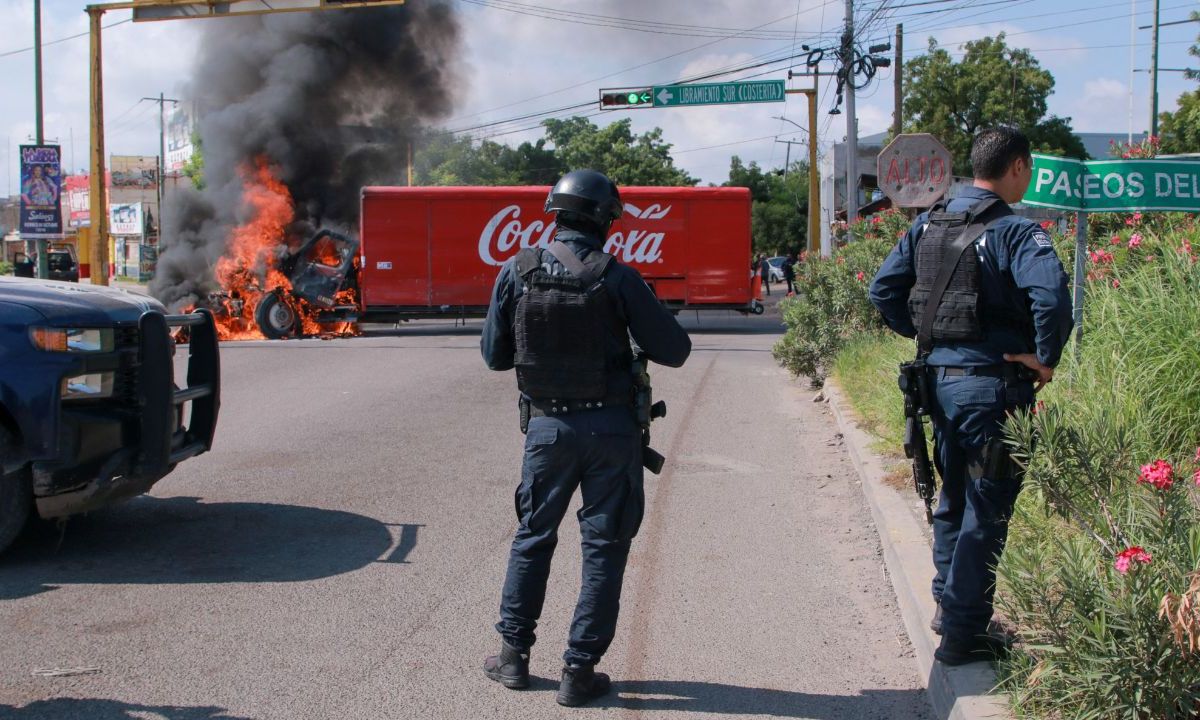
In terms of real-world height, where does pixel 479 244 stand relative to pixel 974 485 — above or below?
above

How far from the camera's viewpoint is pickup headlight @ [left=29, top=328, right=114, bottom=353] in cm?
531

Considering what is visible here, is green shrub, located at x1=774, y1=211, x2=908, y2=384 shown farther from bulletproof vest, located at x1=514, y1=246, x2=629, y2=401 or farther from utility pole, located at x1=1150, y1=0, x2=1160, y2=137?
utility pole, located at x1=1150, y1=0, x2=1160, y2=137

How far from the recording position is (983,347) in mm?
3785

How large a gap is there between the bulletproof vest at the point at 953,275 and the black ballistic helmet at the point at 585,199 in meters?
1.06

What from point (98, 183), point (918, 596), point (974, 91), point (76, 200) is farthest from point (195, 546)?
point (76, 200)

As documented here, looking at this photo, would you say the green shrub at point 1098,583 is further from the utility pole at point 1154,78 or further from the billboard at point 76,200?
the billboard at point 76,200

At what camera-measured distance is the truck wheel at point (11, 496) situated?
17.4ft

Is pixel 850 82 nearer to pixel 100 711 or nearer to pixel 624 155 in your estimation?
pixel 100 711

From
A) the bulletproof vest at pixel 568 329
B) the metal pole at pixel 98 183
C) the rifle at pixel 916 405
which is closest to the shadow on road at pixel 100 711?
the bulletproof vest at pixel 568 329

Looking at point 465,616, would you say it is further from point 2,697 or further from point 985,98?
point 985,98

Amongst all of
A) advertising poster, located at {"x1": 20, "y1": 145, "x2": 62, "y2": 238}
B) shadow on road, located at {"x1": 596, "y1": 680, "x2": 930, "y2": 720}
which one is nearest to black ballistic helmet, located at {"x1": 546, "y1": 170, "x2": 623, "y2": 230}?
shadow on road, located at {"x1": 596, "y1": 680, "x2": 930, "y2": 720}

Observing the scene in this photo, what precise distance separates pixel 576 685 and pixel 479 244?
19883mm

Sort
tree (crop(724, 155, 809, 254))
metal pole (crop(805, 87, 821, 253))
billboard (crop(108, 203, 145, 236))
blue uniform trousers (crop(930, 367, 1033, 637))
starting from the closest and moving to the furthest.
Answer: blue uniform trousers (crop(930, 367, 1033, 637)) < metal pole (crop(805, 87, 821, 253)) < tree (crop(724, 155, 809, 254)) < billboard (crop(108, 203, 145, 236))

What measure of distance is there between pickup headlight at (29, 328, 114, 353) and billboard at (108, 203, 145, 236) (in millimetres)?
66222
